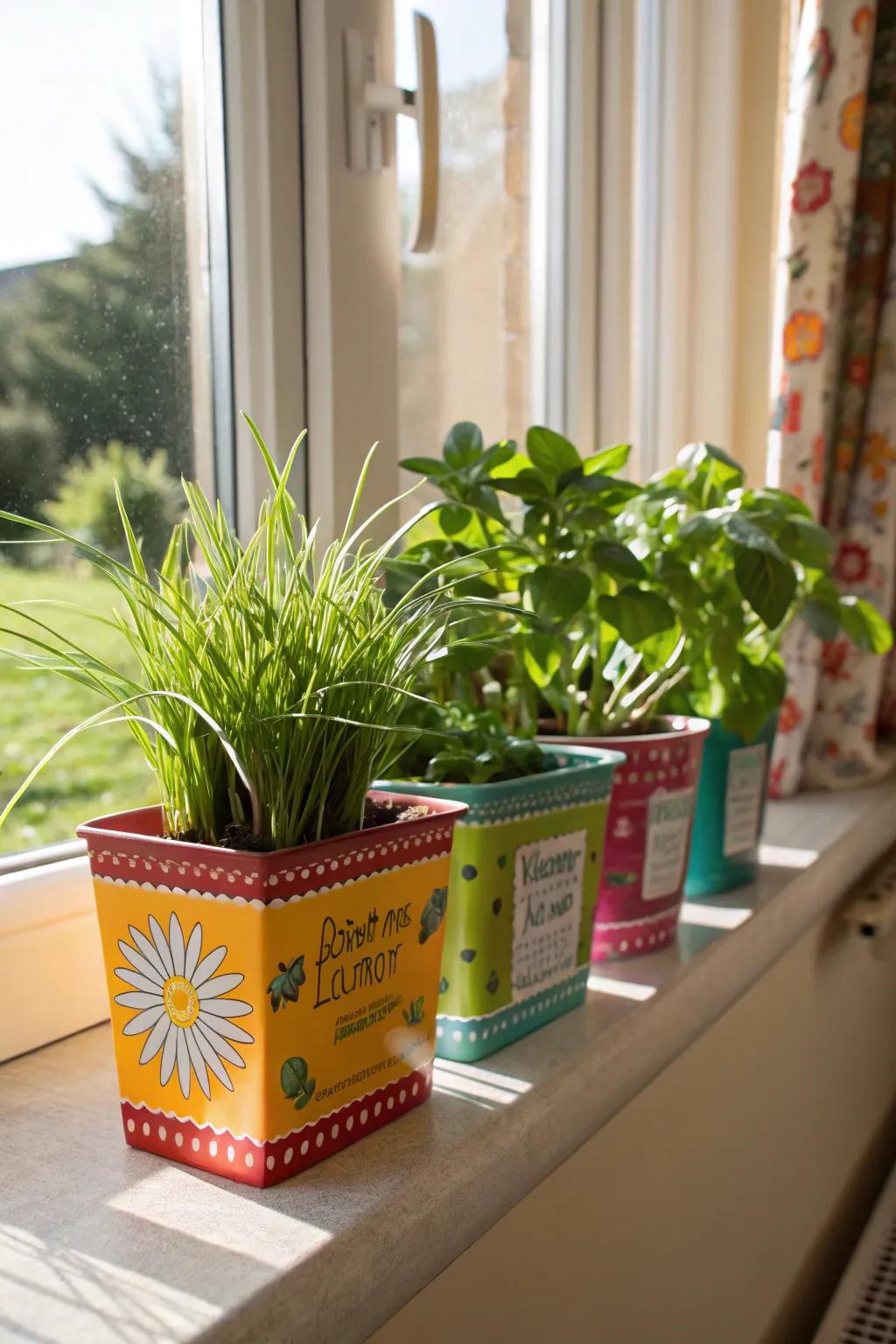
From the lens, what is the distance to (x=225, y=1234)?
0.53m

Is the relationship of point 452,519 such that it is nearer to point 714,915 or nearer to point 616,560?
point 616,560

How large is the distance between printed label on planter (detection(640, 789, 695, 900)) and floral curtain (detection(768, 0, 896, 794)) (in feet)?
2.20

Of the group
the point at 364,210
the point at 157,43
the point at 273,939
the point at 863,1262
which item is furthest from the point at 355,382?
the point at 863,1262

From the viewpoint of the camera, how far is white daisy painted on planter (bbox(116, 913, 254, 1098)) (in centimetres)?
55

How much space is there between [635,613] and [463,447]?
0.19m

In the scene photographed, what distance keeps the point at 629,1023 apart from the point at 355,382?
0.55 meters

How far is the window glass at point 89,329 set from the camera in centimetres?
77

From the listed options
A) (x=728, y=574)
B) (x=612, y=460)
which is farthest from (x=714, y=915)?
(x=612, y=460)

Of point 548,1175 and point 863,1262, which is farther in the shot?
point 863,1262

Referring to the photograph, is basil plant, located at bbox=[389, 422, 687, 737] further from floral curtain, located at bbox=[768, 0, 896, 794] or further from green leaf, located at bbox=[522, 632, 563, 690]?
floral curtain, located at bbox=[768, 0, 896, 794]

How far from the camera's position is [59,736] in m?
0.81

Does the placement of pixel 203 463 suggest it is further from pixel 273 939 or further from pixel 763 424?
pixel 763 424

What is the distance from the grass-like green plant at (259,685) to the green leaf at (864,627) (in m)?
0.61

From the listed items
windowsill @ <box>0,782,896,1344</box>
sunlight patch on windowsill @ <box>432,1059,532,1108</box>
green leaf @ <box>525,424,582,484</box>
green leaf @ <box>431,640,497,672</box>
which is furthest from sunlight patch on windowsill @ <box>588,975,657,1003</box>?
green leaf @ <box>525,424,582,484</box>
